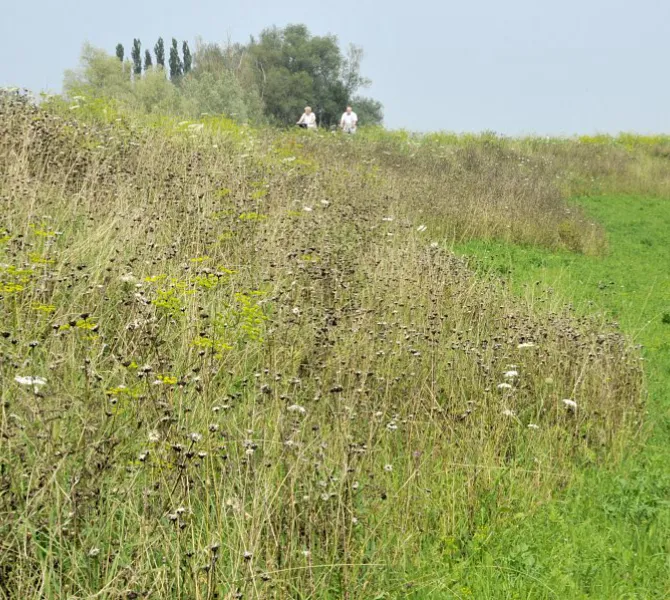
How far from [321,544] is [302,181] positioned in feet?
29.4

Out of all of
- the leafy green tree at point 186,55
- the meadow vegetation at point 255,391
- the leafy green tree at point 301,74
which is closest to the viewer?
the meadow vegetation at point 255,391

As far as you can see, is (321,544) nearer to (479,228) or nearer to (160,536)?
(160,536)

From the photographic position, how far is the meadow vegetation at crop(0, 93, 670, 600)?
304cm

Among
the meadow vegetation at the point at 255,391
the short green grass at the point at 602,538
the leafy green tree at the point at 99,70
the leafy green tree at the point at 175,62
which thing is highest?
the leafy green tree at the point at 175,62

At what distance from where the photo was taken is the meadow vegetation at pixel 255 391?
304 centimetres

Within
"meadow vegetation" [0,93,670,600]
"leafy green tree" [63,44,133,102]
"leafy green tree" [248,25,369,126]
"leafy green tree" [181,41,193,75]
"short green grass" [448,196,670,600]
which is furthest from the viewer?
"leafy green tree" [181,41,193,75]

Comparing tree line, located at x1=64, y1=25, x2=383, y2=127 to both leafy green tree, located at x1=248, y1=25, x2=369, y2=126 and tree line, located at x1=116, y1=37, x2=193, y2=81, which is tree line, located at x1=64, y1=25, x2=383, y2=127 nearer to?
leafy green tree, located at x1=248, y1=25, x2=369, y2=126

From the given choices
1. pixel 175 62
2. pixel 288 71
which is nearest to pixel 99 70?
pixel 288 71

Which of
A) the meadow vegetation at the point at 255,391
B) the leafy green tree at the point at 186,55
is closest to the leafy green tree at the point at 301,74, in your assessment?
the leafy green tree at the point at 186,55

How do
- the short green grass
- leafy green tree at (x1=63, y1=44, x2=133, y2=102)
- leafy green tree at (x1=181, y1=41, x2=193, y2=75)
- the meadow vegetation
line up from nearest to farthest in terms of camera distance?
1. the meadow vegetation
2. the short green grass
3. leafy green tree at (x1=63, y1=44, x2=133, y2=102)
4. leafy green tree at (x1=181, y1=41, x2=193, y2=75)

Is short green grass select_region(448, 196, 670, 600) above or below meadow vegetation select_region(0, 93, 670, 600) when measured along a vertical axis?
below

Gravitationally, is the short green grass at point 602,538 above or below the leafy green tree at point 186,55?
below

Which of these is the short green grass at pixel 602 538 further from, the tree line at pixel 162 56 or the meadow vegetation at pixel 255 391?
the tree line at pixel 162 56

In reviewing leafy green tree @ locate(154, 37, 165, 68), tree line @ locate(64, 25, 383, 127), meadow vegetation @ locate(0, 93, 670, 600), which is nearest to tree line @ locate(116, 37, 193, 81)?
leafy green tree @ locate(154, 37, 165, 68)
